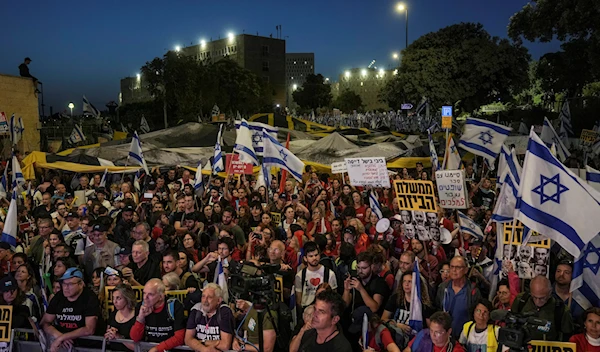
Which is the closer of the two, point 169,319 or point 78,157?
point 169,319

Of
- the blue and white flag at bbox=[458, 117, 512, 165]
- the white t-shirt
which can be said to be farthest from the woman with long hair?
the blue and white flag at bbox=[458, 117, 512, 165]

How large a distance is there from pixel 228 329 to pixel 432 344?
1.86 metres

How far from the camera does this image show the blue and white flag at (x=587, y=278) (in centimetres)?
551

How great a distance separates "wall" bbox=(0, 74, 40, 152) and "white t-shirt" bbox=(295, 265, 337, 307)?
2404 centimetres

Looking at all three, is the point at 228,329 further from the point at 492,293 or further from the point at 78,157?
the point at 78,157

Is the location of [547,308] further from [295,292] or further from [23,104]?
[23,104]

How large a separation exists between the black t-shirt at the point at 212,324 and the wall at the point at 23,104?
24.2 metres

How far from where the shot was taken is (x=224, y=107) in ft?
177

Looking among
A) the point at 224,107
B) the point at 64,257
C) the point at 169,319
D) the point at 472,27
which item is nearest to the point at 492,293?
the point at 169,319

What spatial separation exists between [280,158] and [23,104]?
20.5 metres

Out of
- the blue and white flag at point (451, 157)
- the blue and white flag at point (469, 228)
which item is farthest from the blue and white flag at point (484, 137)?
the blue and white flag at point (469, 228)

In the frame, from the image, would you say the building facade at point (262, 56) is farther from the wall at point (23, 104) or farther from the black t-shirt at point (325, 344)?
the black t-shirt at point (325, 344)

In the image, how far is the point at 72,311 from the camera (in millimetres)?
5715

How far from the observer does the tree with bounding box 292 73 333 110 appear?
79062 mm
